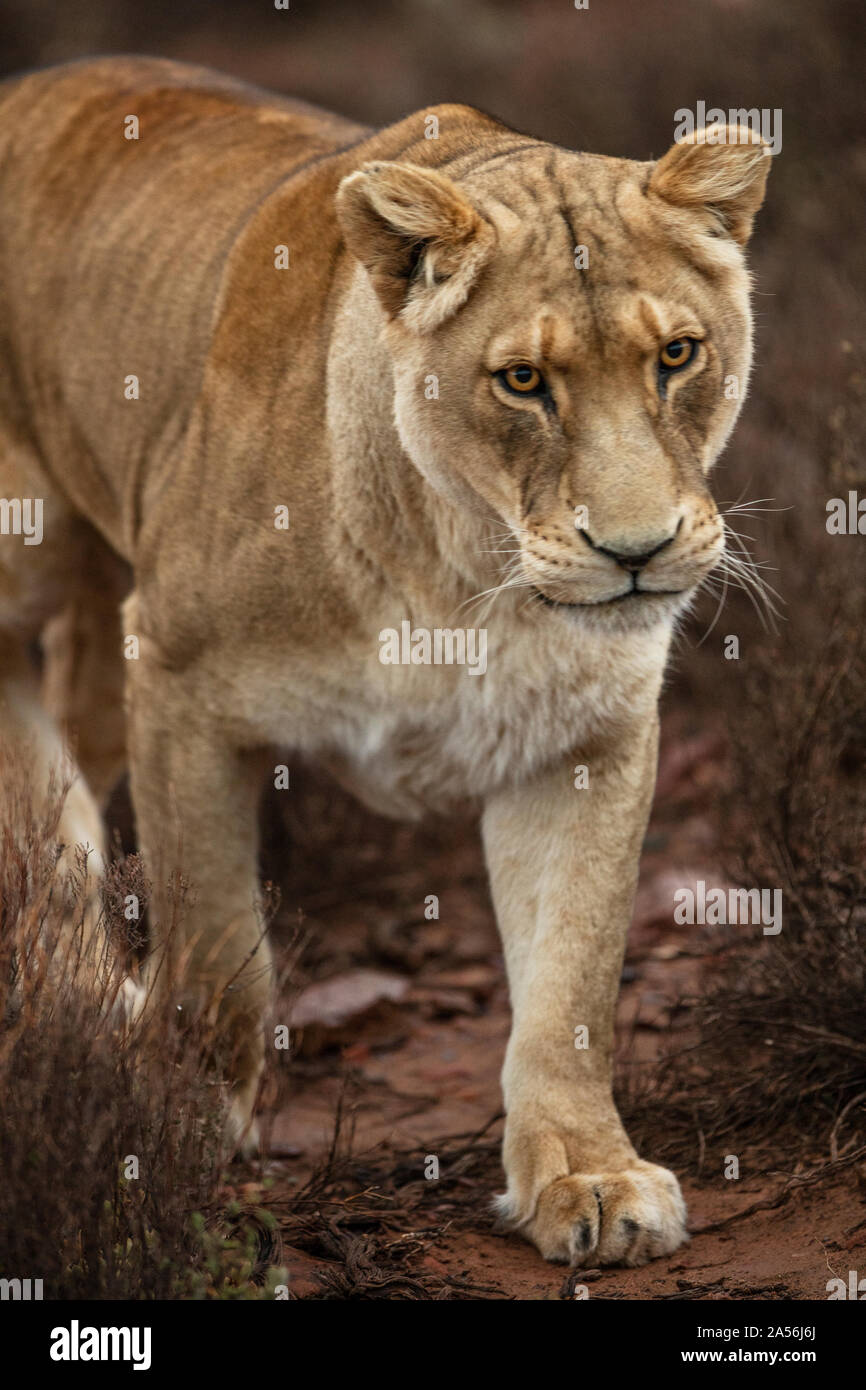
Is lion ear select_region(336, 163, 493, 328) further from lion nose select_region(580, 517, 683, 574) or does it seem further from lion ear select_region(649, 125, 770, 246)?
lion nose select_region(580, 517, 683, 574)

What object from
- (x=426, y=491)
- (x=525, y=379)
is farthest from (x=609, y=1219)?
(x=525, y=379)

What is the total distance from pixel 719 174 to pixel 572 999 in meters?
1.44

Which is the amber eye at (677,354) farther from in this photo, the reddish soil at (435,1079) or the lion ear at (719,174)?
the reddish soil at (435,1079)

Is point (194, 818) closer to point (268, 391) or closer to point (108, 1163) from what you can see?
point (268, 391)

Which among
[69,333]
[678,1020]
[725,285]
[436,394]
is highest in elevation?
[69,333]

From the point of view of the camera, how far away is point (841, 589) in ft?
14.0

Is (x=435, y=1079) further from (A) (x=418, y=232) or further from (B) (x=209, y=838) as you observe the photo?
(A) (x=418, y=232)

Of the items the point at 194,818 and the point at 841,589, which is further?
the point at 841,589

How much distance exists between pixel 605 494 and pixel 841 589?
1.76 metres

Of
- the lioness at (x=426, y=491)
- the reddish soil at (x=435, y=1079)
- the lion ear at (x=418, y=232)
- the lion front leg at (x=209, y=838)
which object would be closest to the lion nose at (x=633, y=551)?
the lioness at (x=426, y=491)

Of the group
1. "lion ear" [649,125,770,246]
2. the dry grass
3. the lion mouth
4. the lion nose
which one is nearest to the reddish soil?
the dry grass

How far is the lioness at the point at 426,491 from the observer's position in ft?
9.11

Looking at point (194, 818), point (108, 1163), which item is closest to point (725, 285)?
point (194, 818)

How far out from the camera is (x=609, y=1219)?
3031mm
